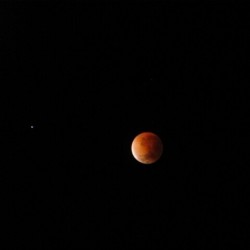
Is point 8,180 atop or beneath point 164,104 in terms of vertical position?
beneath

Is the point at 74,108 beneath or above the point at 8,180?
above

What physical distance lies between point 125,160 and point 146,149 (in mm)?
17468

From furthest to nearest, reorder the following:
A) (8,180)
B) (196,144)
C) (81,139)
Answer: (196,144), (81,139), (8,180)

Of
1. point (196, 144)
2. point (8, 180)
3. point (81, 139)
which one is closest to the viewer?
point (8, 180)

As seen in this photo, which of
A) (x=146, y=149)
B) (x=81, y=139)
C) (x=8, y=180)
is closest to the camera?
(x=146, y=149)

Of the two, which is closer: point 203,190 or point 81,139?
point 81,139

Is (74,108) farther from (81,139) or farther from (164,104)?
(164,104)

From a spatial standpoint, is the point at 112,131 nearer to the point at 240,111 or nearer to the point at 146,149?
the point at 240,111

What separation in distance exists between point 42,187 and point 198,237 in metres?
13.0

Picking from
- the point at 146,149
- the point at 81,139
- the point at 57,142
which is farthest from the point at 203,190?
the point at 146,149

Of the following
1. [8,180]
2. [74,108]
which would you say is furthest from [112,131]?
[8,180]

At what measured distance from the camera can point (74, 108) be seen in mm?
24125

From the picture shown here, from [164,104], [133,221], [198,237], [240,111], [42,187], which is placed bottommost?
[198,237]

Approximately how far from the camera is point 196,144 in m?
28.3
